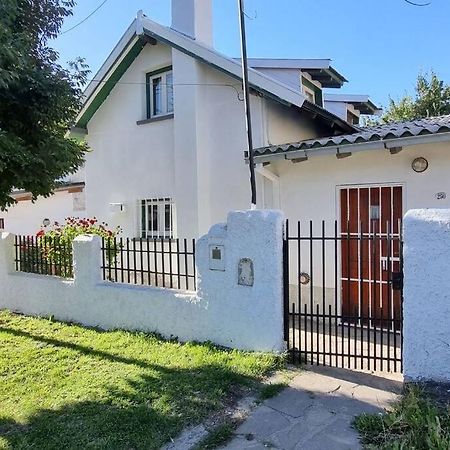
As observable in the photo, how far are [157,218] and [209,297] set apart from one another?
18.1ft

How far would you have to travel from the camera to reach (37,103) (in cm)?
577

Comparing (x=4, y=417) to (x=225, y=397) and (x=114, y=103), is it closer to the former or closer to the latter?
(x=225, y=397)

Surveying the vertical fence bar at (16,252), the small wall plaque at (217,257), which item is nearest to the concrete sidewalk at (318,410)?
the small wall plaque at (217,257)

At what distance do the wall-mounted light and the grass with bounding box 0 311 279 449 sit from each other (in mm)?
4219

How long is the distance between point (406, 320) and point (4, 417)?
473 centimetres

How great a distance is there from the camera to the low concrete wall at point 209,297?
5918 mm

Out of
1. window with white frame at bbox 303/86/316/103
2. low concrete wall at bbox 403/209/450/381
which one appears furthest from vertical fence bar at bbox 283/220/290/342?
window with white frame at bbox 303/86/316/103

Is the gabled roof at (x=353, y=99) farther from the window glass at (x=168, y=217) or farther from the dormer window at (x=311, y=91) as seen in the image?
the window glass at (x=168, y=217)

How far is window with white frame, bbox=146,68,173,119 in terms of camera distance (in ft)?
37.4

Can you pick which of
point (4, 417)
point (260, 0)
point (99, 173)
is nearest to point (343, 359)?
point (4, 417)

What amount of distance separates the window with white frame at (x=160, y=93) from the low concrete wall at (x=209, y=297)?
485cm

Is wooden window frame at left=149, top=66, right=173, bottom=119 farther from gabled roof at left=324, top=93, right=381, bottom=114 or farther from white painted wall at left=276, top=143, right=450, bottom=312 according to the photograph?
gabled roof at left=324, top=93, right=381, bottom=114

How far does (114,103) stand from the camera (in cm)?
1242

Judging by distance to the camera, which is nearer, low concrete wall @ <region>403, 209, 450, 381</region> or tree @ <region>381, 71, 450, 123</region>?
low concrete wall @ <region>403, 209, 450, 381</region>
